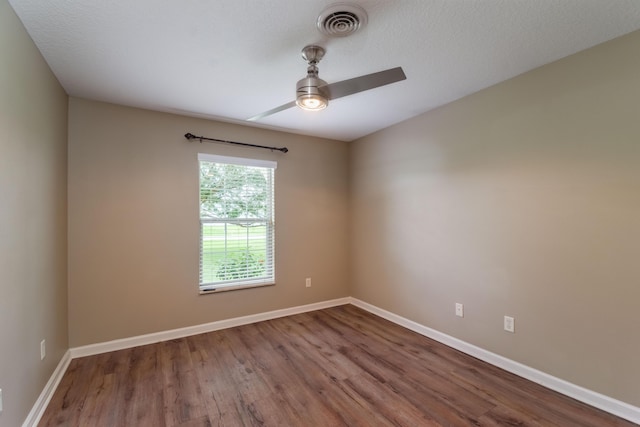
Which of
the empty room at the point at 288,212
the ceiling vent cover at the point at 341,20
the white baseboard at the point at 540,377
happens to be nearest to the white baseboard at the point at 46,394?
the empty room at the point at 288,212

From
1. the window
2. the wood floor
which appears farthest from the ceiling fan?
the wood floor

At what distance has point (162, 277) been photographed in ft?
10.2

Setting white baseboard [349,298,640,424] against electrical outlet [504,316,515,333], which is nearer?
white baseboard [349,298,640,424]

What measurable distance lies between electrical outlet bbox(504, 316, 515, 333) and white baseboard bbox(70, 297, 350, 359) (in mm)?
2245

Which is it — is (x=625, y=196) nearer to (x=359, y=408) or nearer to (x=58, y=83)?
(x=359, y=408)

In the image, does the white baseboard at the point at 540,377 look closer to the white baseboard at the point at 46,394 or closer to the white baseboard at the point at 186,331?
the white baseboard at the point at 186,331

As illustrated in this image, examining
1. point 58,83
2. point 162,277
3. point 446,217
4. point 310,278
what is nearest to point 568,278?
point 446,217

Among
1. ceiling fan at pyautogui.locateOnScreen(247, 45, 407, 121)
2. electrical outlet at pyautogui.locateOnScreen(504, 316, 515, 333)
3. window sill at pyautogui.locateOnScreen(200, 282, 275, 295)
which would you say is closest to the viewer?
ceiling fan at pyautogui.locateOnScreen(247, 45, 407, 121)

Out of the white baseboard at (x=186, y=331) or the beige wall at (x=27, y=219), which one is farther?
the white baseboard at (x=186, y=331)

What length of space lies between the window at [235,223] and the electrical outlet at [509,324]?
2511 mm

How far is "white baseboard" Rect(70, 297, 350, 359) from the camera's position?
9.16ft

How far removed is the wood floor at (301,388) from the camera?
1910 mm

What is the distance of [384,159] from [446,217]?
1165mm

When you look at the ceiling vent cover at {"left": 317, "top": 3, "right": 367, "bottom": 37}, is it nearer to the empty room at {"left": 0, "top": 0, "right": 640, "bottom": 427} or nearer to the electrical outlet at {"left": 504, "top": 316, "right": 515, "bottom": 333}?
the empty room at {"left": 0, "top": 0, "right": 640, "bottom": 427}
